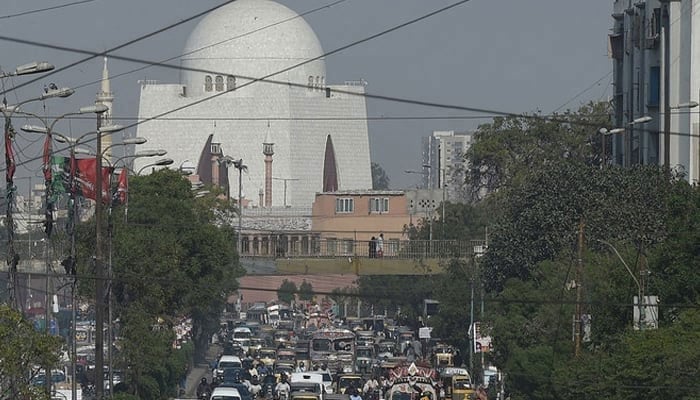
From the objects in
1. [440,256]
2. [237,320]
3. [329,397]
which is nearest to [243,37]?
[237,320]

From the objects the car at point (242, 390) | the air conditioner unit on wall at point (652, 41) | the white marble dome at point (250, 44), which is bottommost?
the car at point (242, 390)

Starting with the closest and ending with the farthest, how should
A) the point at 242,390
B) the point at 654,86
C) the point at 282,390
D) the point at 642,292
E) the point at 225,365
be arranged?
1. the point at 642,292
2. the point at 242,390
3. the point at 282,390
4. the point at 225,365
5. the point at 654,86

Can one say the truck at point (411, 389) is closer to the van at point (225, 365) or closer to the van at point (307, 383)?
the van at point (307, 383)

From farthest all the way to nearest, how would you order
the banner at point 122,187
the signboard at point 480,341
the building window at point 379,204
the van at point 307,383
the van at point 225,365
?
1. the building window at point 379,204
2. the van at point 225,365
3. the signboard at point 480,341
4. the banner at point 122,187
5. the van at point 307,383

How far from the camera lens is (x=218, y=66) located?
136500 millimetres

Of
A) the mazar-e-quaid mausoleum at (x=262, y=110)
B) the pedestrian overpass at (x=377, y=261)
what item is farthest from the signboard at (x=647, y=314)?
the mazar-e-quaid mausoleum at (x=262, y=110)

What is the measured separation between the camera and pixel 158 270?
50.2m

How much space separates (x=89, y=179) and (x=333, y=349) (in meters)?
28.8

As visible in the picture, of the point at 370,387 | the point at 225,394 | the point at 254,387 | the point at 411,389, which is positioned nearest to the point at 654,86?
the point at 370,387

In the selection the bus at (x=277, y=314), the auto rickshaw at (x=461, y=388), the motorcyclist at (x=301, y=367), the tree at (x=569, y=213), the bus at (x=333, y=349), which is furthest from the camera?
the bus at (x=277, y=314)

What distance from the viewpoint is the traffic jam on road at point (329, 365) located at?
4647 centimetres

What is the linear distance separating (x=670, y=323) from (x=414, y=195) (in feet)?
282

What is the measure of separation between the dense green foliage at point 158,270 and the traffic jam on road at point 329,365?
185cm

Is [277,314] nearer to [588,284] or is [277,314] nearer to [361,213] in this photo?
[361,213]
